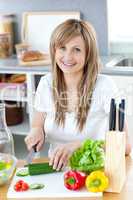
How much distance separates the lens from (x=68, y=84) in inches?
78.3

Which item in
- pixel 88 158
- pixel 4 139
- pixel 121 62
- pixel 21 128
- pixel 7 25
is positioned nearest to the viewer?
pixel 88 158

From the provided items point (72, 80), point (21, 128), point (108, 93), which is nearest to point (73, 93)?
point (72, 80)

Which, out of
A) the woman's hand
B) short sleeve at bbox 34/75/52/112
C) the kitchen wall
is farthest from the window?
the woman's hand

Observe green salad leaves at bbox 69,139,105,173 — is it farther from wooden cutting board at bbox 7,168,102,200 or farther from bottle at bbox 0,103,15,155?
bottle at bbox 0,103,15,155

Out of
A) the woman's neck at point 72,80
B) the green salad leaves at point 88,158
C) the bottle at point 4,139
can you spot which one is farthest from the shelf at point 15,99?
the green salad leaves at point 88,158

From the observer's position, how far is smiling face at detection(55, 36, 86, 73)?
184cm

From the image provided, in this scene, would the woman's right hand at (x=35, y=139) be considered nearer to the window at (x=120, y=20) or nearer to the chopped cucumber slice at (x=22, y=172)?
the chopped cucumber slice at (x=22, y=172)

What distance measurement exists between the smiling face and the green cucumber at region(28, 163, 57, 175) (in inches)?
22.2

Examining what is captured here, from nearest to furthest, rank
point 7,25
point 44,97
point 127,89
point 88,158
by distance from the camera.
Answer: point 88,158 → point 44,97 → point 127,89 → point 7,25

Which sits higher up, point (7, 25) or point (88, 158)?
point (7, 25)

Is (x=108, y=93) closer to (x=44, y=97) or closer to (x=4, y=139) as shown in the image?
(x=44, y=97)

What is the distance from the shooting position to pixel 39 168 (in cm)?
146

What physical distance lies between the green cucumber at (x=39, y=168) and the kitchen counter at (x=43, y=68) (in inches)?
53.2

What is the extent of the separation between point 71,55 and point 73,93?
21 centimetres
